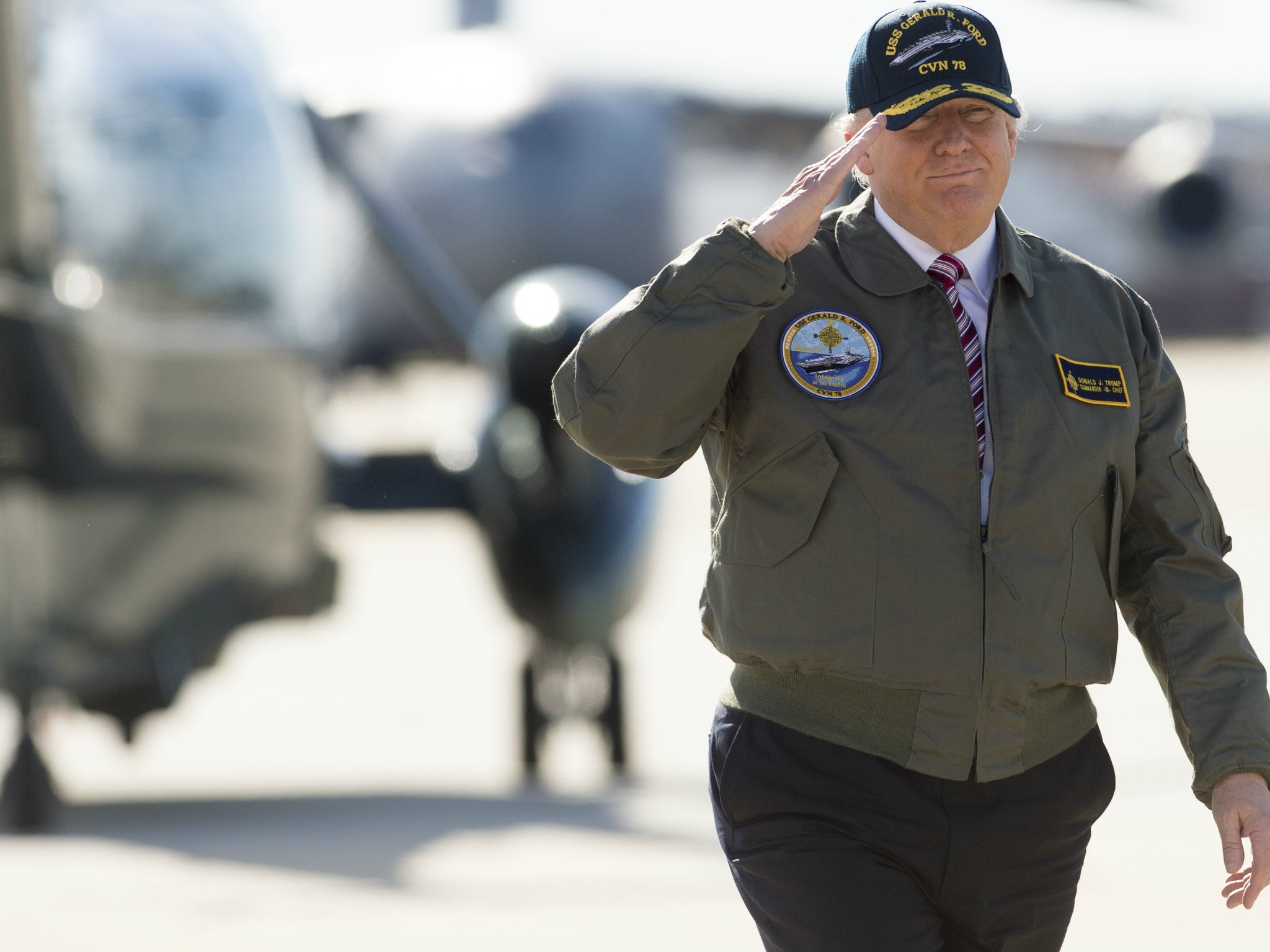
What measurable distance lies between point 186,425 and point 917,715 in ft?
18.6

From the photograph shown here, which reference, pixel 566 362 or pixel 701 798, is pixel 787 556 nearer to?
pixel 566 362

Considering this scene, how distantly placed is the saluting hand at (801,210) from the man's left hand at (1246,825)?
0.84m

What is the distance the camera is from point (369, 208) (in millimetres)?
9000

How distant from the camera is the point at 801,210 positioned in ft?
6.90

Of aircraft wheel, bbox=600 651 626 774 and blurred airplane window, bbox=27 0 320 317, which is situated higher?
blurred airplane window, bbox=27 0 320 317

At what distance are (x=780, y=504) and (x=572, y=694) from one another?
6522mm

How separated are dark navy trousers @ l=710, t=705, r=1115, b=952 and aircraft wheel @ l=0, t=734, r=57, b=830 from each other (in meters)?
5.25

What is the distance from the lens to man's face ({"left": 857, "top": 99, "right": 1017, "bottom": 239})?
2.23m

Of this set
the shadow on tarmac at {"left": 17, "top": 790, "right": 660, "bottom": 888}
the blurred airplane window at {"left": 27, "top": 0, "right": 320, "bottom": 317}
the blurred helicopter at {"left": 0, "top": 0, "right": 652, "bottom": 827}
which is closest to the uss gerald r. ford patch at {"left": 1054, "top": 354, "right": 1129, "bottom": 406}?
the shadow on tarmac at {"left": 17, "top": 790, "right": 660, "bottom": 888}

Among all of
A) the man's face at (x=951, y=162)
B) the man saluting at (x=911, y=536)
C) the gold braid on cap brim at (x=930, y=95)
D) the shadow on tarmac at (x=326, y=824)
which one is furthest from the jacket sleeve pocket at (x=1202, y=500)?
the shadow on tarmac at (x=326, y=824)

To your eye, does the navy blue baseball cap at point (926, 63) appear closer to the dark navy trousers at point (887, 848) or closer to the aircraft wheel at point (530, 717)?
the dark navy trousers at point (887, 848)

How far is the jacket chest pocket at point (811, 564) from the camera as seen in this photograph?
7.09 feet

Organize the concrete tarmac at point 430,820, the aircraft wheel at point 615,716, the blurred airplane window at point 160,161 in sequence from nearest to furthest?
the concrete tarmac at point 430,820
the blurred airplane window at point 160,161
the aircraft wheel at point 615,716

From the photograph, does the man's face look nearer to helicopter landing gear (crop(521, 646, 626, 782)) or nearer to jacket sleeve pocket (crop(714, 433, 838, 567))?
jacket sleeve pocket (crop(714, 433, 838, 567))
